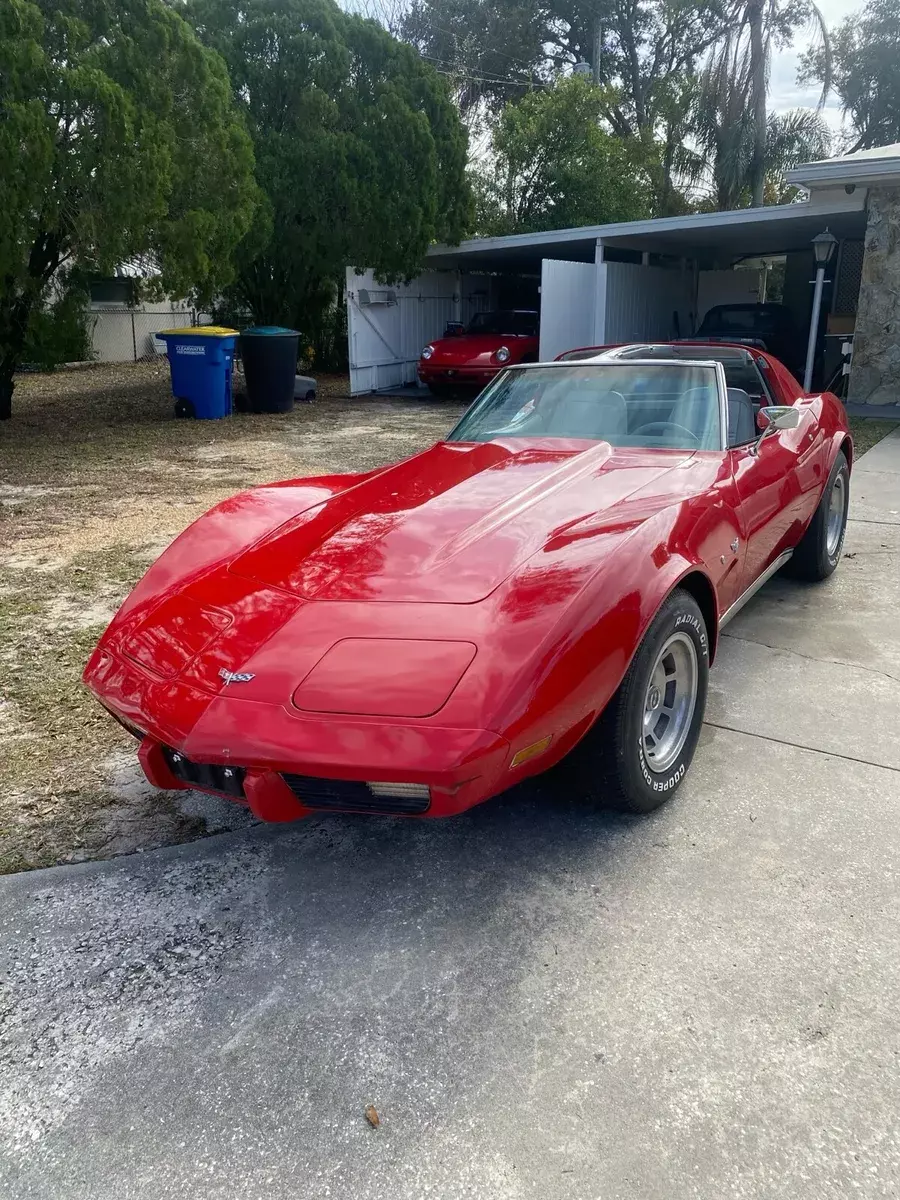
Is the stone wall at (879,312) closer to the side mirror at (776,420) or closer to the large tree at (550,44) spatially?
the side mirror at (776,420)

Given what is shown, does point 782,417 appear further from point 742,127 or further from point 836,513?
point 742,127

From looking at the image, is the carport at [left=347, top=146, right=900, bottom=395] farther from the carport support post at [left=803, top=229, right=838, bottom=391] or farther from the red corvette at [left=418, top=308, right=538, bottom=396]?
the red corvette at [left=418, top=308, right=538, bottom=396]

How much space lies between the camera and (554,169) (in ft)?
76.1

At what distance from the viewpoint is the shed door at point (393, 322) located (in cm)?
1645

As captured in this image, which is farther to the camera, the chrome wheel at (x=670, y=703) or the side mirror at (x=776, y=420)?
the side mirror at (x=776, y=420)

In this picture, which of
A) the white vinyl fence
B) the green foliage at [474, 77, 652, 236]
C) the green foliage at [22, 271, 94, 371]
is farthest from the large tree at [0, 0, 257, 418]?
the green foliage at [474, 77, 652, 236]

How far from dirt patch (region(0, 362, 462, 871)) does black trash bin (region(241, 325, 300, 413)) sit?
41 cm

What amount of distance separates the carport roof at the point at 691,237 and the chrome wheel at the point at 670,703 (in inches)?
490

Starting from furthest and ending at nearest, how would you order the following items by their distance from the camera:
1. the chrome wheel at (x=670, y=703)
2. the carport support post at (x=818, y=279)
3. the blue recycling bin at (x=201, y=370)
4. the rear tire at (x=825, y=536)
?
the carport support post at (x=818, y=279), the blue recycling bin at (x=201, y=370), the rear tire at (x=825, y=536), the chrome wheel at (x=670, y=703)

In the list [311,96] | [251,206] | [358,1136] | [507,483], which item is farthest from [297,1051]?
[311,96]

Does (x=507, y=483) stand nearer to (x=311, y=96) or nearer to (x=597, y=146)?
(x=311, y=96)

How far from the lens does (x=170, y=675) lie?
8.54ft

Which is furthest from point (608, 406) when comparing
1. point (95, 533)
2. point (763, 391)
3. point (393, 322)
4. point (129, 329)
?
point (129, 329)

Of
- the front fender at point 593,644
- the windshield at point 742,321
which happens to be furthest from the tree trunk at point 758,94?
the front fender at point 593,644
